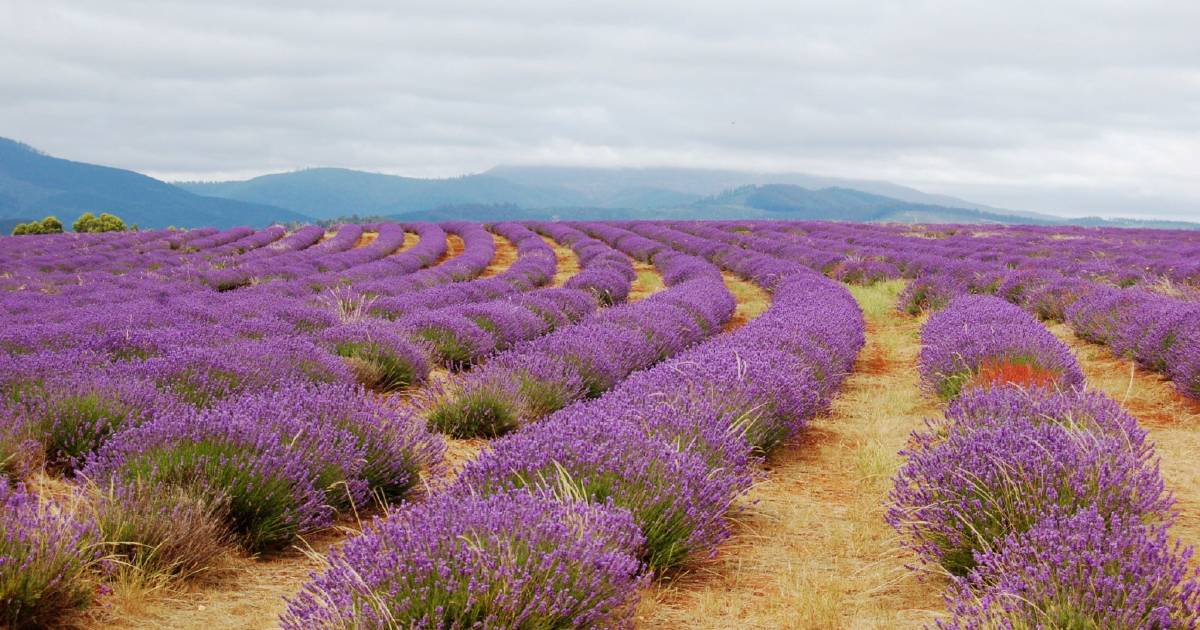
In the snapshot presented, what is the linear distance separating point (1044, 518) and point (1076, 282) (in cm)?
1047

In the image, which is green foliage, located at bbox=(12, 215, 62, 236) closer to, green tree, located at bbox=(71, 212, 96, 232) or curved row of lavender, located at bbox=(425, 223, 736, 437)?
green tree, located at bbox=(71, 212, 96, 232)

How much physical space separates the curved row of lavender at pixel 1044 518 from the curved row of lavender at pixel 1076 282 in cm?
301

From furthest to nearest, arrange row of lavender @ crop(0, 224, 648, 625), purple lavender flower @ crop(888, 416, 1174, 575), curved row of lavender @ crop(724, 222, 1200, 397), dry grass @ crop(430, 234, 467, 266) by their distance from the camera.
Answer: dry grass @ crop(430, 234, 467, 266) < curved row of lavender @ crop(724, 222, 1200, 397) < purple lavender flower @ crop(888, 416, 1174, 575) < row of lavender @ crop(0, 224, 648, 625)

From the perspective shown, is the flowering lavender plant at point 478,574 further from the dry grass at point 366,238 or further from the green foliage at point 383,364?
the dry grass at point 366,238

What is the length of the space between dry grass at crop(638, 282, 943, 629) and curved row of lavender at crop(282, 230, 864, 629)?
0.53 feet

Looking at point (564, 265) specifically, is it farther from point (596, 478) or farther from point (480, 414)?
point (596, 478)

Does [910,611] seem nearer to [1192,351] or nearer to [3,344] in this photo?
[1192,351]

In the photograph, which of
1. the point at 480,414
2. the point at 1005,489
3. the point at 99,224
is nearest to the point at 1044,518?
the point at 1005,489

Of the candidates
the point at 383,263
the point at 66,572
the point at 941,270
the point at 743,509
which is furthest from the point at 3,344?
the point at 941,270

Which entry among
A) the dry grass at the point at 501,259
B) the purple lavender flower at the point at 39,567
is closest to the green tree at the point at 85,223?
the dry grass at the point at 501,259

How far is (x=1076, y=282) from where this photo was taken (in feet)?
38.5

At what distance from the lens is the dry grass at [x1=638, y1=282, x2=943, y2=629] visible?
9.40 feet

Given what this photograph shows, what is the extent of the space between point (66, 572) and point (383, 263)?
15.0 meters

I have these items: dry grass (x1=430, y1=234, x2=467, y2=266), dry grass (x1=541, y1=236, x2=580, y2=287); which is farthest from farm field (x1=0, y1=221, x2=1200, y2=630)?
dry grass (x1=430, y1=234, x2=467, y2=266)
